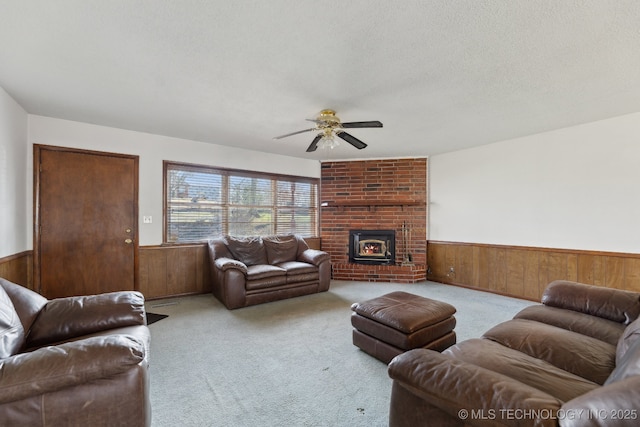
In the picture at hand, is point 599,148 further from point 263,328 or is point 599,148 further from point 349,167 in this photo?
point 263,328

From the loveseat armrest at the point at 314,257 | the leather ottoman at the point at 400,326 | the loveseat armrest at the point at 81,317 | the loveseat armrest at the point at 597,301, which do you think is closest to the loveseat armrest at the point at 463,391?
the leather ottoman at the point at 400,326

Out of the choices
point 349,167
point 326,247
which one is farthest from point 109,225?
point 349,167

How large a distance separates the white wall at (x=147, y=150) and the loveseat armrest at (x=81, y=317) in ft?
7.39

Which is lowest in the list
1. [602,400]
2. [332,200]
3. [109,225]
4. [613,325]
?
[613,325]

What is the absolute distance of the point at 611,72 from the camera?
7.39ft

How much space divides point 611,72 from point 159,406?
419cm

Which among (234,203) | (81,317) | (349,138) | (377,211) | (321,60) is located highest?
(321,60)

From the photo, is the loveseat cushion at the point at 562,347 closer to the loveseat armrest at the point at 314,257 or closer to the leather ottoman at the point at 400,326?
the leather ottoman at the point at 400,326

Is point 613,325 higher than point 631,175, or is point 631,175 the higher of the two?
point 631,175

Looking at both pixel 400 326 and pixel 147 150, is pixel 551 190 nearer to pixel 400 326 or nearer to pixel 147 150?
pixel 400 326

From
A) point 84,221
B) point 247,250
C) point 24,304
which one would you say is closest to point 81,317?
point 24,304

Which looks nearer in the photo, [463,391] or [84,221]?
[463,391]

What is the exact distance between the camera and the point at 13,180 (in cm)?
290

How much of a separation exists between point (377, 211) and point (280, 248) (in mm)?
2038
